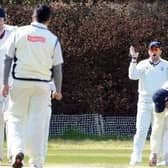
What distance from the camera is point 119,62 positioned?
29531 mm

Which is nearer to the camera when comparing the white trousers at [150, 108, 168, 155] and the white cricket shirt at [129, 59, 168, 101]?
the white trousers at [150, 108, 168, 155]

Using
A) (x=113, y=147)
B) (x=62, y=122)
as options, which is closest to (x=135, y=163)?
(x=113, y=147)

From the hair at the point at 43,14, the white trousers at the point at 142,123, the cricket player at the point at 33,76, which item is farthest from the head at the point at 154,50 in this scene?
the hair at the point at 43,14

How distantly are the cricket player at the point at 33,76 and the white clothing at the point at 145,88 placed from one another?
434cm

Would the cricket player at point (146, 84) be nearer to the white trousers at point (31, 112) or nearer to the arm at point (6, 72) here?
the white trousers at point (31, 112)

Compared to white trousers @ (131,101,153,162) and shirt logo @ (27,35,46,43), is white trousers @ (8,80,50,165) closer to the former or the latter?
shirt logo @ (27,35,46,43)

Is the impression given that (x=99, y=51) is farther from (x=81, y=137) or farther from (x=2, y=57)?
(x=2, y=57)

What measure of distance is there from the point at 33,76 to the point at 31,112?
50 cm

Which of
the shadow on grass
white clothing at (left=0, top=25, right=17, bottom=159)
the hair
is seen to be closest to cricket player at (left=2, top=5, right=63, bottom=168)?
the hair

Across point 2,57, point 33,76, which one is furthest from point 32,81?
point 2,57

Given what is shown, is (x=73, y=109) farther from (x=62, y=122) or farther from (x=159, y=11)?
(x=159, y=11)

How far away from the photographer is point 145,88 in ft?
53.6

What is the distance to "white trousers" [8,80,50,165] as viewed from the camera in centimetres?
1202

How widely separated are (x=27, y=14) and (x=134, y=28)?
3.55 meters
